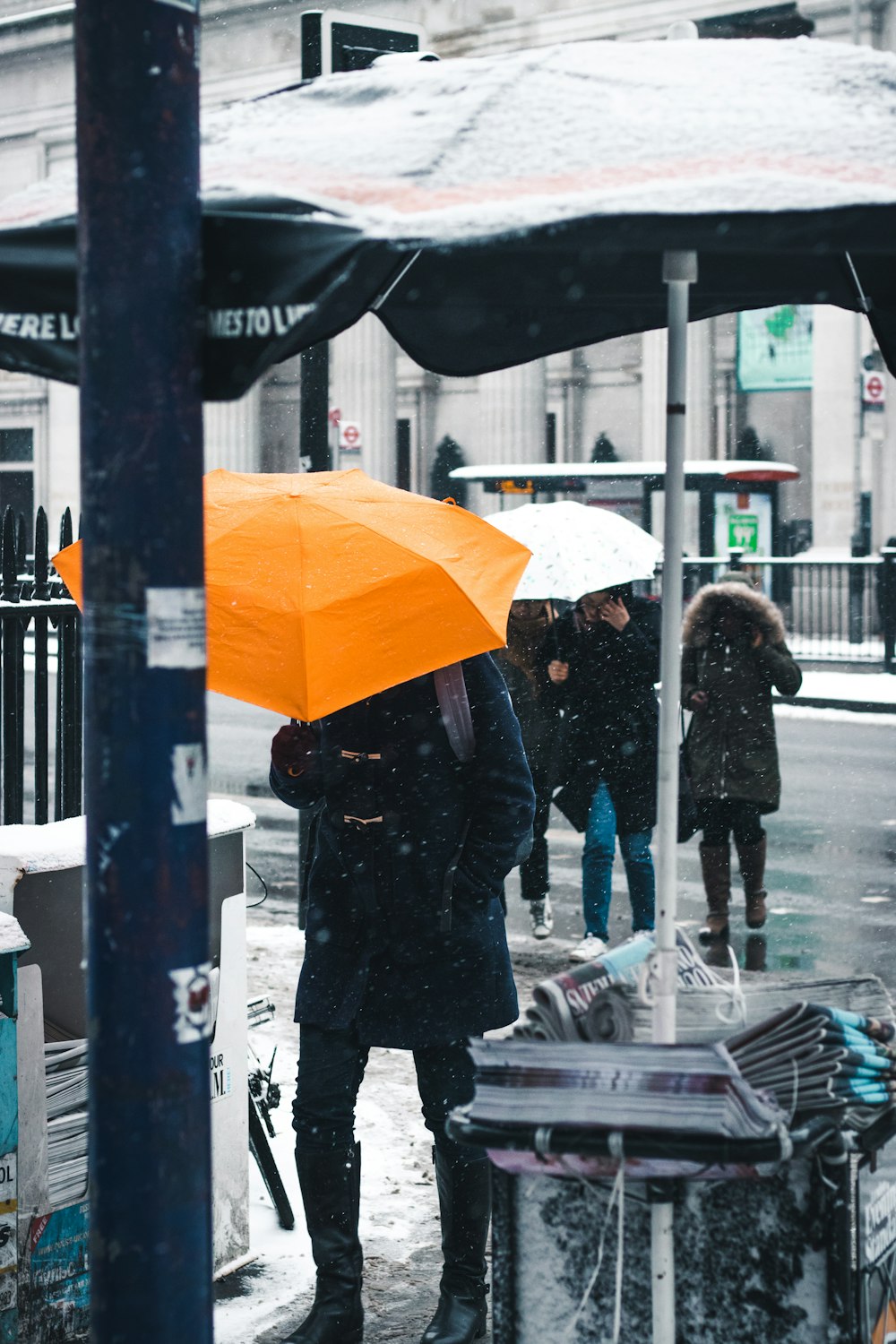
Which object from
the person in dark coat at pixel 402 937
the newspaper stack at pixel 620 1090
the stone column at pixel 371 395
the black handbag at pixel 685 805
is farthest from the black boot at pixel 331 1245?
the stone column at pixel 371 395

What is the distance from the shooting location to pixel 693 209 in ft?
7.13

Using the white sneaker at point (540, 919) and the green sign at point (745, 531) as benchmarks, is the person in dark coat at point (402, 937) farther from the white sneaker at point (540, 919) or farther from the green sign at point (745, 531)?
the green sign at point (745, 531)

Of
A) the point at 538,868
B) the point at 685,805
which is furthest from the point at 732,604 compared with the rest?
the point at 538,868

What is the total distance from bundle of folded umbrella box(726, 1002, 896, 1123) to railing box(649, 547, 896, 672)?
18.8m

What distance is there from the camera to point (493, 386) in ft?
109

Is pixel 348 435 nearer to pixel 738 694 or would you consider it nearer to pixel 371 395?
pixel 371 395

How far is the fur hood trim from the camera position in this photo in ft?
26.3

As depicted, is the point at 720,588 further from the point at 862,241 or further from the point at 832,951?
the point at 862,241

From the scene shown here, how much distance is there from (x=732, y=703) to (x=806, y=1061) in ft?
18.0

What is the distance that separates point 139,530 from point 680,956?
4.37 ft

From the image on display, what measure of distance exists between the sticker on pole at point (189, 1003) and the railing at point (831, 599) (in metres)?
19.5

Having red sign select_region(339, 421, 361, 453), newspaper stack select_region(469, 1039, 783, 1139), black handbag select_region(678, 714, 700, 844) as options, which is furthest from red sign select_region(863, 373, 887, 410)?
newspaper stack select_region(469, 1039, 783, 1139)

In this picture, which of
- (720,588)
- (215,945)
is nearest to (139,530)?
(215,945)

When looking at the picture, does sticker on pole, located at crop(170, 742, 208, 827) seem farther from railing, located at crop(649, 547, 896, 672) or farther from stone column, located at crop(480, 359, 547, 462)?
stone column, located at crop(480, 359, 547, 462)
